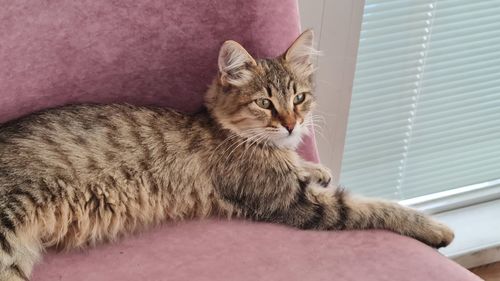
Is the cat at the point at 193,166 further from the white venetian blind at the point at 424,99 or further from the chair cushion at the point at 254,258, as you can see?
the white venetian blind at the point at 424,99

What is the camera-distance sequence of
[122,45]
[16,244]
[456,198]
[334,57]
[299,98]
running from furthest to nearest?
[456,198] → [334,57] → [299,98] → [122,45] → [16,244]

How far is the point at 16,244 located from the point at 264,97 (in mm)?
552

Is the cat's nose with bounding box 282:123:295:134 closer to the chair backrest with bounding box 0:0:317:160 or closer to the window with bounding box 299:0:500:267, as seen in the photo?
the chair backrest with bounding box 0:0:317:160

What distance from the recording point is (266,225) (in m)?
1.27

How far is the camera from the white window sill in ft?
6.30

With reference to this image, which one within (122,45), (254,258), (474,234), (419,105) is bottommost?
(474,234)

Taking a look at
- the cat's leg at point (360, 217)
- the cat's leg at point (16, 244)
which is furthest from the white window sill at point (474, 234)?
the cat's leg at point (16, 244)

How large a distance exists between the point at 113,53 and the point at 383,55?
2.73 feet

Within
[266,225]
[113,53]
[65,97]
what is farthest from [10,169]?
[266,225]

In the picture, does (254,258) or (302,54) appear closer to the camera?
(254,258)

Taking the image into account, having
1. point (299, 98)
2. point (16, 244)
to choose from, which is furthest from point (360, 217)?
point (16, 244)

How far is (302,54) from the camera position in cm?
136

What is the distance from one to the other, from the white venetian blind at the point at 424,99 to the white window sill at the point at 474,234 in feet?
0.34

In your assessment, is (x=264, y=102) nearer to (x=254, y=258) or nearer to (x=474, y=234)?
(x=254, y=258)
